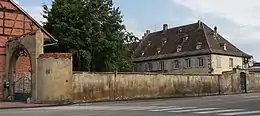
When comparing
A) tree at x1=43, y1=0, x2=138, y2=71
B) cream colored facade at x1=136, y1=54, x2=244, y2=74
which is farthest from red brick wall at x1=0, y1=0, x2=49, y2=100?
cream colored facade at x1=136, y1=54, x2=244, y2=74

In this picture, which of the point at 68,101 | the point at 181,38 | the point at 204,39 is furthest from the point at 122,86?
the point at 181,38

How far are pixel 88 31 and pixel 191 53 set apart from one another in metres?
27.0

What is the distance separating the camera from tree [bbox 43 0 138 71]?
45094 millimetres

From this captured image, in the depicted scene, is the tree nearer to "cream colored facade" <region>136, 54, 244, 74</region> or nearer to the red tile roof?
"cream colored facade" <region>136, 54, 244, 74</region>

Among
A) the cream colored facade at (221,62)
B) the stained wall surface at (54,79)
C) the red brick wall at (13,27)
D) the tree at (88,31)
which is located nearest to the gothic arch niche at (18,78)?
the red brick wall at (13,27)

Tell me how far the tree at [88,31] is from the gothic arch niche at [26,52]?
9484 millimetres

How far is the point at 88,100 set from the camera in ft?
105

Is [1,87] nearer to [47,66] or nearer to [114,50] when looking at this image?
[47,66]

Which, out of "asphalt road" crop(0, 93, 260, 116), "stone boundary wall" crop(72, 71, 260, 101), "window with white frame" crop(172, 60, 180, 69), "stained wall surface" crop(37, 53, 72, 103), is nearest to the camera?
"asphalt road" crop(0, 93, 260, 116)

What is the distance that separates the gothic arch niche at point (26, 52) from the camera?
99.7 ft

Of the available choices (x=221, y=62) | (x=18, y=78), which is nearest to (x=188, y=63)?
(x=221, y=62)

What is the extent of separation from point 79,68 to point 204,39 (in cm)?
2718

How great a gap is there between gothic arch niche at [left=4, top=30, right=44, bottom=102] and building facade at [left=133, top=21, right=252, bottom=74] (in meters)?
36.8

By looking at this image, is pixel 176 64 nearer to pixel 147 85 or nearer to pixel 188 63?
pixel 188 63
